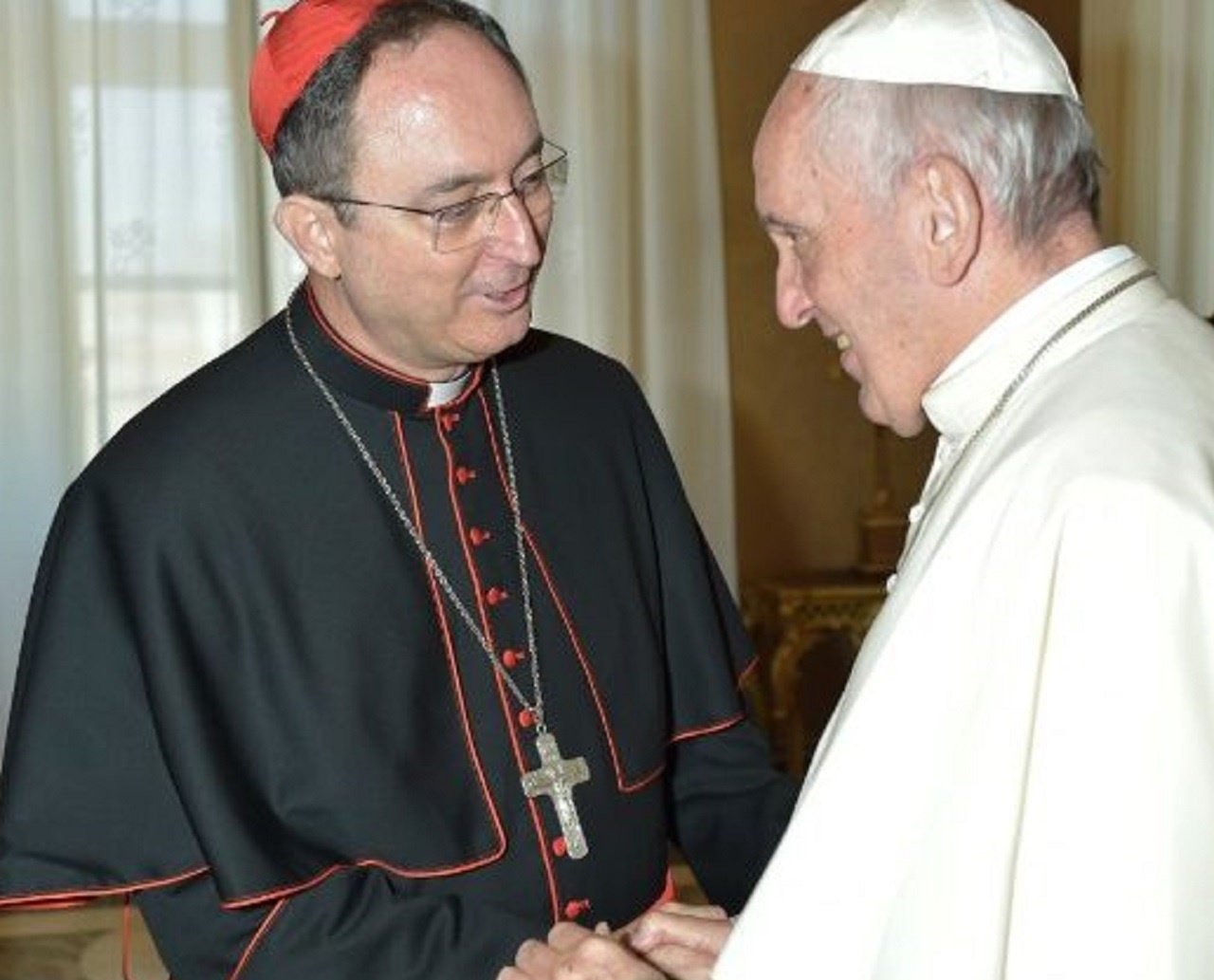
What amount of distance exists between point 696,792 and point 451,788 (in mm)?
409

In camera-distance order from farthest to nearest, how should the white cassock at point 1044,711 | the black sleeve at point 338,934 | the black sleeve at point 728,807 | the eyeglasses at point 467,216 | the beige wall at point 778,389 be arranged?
the beige wall at point 778,389, the black sleeve at point 728,807, the eyeglasses at point 467,216, the black sleeve at point 338,934, the white cassock at point 1044,711

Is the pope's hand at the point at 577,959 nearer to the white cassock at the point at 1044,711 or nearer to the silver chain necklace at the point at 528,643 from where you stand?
the silver chain necklace at the point at 528,643

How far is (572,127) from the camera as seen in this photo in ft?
22.7

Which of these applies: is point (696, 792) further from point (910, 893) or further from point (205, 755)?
point (910, 893)

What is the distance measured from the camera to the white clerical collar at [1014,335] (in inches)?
70.8

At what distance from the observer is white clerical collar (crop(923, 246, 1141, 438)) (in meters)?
1.80

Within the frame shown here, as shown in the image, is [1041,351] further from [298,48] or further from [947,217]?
[298,48]

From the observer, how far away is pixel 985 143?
178cm

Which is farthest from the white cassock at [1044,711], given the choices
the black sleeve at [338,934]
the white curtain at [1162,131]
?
the white curtain at [1162,131]

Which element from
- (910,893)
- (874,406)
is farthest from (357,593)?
(910,893)

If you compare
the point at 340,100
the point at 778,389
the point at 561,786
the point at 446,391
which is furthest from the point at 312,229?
→ the point at 778,389

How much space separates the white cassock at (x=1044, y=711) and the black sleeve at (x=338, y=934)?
57 cm

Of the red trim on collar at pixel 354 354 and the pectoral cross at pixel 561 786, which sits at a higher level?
the red trim on collar at pixel 354 354

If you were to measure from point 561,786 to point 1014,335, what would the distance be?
947mm
